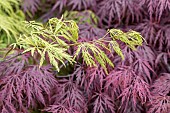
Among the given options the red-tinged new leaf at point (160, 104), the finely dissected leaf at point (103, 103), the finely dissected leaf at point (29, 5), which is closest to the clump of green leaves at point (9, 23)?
the finely dissected leaf at point (29, 5)

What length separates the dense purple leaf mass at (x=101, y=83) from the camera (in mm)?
1540

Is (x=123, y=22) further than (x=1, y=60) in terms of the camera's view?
Yes

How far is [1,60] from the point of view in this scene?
1710 millimetres

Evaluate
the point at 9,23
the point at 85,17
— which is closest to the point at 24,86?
the point at 9,23

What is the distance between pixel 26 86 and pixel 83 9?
2.93 feet

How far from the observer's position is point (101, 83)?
5.15 ft

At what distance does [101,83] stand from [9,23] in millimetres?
795

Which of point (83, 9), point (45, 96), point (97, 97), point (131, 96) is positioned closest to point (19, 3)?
point (83, 9)

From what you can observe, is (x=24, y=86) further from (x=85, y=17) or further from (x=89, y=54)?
(x=85, y=17)

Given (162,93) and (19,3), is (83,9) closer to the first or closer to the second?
(19,3)

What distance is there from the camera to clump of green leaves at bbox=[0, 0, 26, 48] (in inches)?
77.0

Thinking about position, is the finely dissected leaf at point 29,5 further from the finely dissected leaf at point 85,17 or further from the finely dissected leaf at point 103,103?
A: the finely dissected leaf at point 103,103

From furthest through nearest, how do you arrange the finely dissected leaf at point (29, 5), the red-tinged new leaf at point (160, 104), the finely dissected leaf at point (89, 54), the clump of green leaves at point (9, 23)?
the finely dissected leaf at point (29, 5) < the clump of green leaves at point (9, 23) < the red-tinged new leaf at point (160, 104) < the finely dissected leaf at point (89, 54)

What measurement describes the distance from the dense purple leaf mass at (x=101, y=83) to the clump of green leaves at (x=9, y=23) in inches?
9.9
